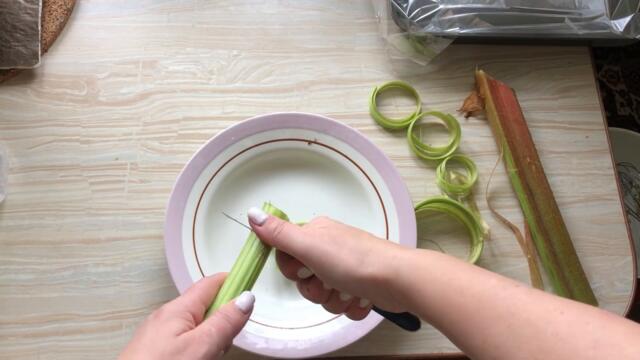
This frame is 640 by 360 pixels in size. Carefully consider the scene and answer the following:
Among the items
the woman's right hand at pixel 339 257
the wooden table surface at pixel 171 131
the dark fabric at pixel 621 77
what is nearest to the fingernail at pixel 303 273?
the woman's right hand at pixel 339 257

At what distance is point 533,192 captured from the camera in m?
0.72

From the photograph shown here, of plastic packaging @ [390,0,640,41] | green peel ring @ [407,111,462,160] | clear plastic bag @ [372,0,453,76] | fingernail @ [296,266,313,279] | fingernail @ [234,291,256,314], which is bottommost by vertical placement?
fingernail @ [296,266,313,279]

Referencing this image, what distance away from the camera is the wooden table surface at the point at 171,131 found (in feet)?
2.20

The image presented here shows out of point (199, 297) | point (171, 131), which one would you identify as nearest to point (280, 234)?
point (199, 297)

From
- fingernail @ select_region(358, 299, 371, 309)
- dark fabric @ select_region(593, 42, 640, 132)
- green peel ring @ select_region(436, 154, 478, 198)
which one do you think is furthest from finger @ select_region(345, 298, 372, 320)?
dark fabric @ select_region(593, 42, 640, 132)

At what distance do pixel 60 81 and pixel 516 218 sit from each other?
26.0 inches

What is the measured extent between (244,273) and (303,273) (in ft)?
0.23

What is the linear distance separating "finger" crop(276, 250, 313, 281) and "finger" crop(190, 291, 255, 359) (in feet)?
0.24

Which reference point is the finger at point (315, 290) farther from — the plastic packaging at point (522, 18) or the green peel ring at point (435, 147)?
the plastic packaging at point (522, 18)

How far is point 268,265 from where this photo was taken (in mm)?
689

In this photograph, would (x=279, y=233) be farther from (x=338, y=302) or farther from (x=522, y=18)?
(x=522, y=18)

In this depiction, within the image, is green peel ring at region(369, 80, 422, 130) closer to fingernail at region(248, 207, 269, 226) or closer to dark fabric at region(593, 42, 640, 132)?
fingernail at region(248, 207, 269, 226)

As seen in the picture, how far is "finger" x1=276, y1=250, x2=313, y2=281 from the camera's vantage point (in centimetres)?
60

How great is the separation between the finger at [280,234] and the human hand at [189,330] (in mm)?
63
